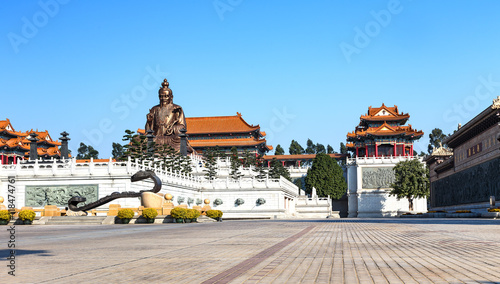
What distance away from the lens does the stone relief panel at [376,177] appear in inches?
3391

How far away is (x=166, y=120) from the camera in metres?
A: 85.3

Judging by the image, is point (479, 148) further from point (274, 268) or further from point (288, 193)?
point (274, 268)

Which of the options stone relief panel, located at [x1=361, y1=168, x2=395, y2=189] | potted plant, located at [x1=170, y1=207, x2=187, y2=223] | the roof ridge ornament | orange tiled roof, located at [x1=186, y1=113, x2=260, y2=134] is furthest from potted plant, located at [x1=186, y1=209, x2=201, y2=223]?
orange tiled roof, located at [x1=186, y1=113, x2=260, y2=134]

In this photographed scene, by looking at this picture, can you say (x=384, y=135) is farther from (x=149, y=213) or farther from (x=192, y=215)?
(x=149, y=213)

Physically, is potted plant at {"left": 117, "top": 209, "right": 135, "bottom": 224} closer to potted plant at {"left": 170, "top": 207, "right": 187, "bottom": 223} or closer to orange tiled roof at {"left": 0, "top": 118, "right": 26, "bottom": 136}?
potted plant at {"left": 170, "top": 207, "right": 187, "bottom": 223}

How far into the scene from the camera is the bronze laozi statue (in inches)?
3344

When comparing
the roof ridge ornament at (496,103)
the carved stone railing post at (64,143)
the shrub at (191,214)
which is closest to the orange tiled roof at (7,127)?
the carved stone railing post at (64,143)

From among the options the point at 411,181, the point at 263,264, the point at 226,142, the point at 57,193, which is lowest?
the point at 263,264

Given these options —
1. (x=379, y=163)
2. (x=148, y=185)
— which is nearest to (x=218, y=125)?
(x=379, y=163)

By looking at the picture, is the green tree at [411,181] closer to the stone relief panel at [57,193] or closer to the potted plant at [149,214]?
the stone relief panel at [57,193]

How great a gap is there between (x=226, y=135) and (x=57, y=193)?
63346mm

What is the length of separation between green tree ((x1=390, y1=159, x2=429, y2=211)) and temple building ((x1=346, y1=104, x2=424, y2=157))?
15895mm

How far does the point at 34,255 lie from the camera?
36.8 ft

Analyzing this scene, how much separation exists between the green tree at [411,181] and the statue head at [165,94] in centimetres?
3592
